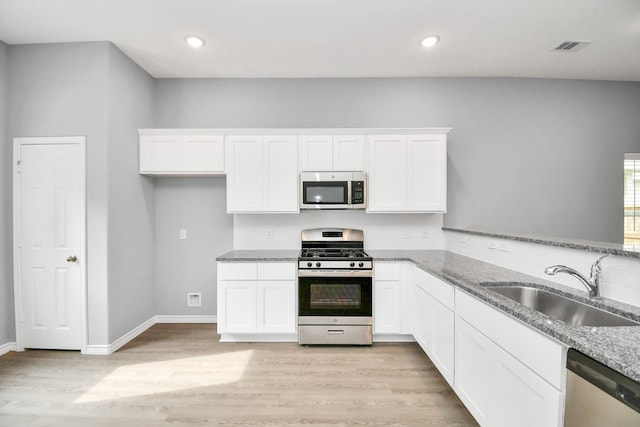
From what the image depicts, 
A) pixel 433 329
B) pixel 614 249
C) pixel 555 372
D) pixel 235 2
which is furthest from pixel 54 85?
pixel 614 249

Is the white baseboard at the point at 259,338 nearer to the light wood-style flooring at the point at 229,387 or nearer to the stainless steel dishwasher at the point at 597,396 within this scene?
the light wood-style flooring at the point at 229,387

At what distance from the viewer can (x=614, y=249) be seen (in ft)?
5.24

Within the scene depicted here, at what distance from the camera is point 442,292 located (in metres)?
2.29

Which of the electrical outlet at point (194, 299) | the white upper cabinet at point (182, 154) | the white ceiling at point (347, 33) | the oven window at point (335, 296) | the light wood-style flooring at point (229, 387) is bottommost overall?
the light wood-style flooring at point (229, 387)

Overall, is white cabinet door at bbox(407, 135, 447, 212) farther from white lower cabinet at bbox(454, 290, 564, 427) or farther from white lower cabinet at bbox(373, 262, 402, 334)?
white lower cabinet at bbox(454, 290, 564, 427)

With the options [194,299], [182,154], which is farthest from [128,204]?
[194,299]

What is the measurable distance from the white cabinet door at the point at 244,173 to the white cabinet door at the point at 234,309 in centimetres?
82

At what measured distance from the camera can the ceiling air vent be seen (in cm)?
295

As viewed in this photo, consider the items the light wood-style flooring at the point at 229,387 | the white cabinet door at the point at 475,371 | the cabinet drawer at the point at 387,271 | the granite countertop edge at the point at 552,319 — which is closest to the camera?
the granite countertop edge at the point at 552,319

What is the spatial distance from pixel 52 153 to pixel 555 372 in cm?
410

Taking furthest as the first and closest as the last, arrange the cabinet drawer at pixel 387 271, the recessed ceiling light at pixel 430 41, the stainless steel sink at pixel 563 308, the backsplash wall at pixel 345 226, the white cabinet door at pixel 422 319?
the backsplash wall at pixel 345 226 → the cabinet drawer at pixel 387 271 → the recessed ceiling light at pixel 430 41 → the white cabinet door at pixel 422 319 → the stainless steel sink at pixel 563 308

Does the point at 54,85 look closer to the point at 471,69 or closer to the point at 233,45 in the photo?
the point at 233,45

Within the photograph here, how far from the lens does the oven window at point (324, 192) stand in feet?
11.0

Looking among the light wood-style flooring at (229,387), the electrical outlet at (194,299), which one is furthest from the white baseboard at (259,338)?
the electrical outlet at (194,299)
